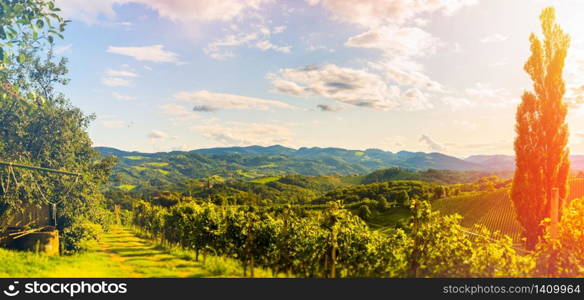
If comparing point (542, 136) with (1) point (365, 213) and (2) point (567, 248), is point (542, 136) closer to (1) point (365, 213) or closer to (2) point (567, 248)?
(2) point (567, 248)

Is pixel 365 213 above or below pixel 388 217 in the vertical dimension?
above

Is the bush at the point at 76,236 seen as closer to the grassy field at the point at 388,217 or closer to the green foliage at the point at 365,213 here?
the grassy field at the point at 388,217

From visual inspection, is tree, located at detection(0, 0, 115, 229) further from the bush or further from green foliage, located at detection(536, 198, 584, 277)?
green foliage, located at detection(536, 198, 584, 277)

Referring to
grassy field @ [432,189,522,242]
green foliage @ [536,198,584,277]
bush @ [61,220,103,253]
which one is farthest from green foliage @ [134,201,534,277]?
grassy field @ [432,189,522,242]

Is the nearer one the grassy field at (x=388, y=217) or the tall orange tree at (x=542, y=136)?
the tall orange tree at (x=542, y=136)

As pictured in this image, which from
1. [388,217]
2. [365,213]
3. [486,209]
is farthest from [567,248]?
[365,213]

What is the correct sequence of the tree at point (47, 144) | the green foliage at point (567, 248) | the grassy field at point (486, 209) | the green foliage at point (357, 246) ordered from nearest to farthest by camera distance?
1. the green foliage at point (567, 248)
2. the green foliage at point (357, 246)
3. the tree at point (47, 144)
4. the grassy field at point (486, 209)

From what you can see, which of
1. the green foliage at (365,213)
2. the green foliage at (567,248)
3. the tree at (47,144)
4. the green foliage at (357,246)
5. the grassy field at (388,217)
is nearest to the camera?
the green foliage at (567,248)

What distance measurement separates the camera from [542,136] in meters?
25.1

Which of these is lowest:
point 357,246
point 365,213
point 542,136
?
point 365,213

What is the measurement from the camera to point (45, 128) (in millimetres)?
26984

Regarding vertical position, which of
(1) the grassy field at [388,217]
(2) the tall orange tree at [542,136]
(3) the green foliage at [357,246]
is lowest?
(1) the grassy field at [388,217]

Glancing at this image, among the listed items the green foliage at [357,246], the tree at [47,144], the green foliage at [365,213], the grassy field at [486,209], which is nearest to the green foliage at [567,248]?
the green foliage at [357,246]

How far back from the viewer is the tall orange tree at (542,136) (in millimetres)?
24547
